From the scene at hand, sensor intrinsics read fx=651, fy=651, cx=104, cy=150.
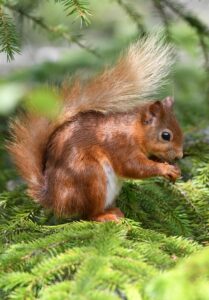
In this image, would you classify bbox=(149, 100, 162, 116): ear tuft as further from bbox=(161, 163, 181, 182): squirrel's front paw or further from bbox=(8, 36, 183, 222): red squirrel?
bbox=(161, 163, 181, 182): squirrel's front paw

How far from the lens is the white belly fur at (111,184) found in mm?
2123

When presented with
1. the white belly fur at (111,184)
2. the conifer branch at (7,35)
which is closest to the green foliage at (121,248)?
the white belly fur at (111,184)

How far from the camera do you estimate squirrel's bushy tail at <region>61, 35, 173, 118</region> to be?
215cm

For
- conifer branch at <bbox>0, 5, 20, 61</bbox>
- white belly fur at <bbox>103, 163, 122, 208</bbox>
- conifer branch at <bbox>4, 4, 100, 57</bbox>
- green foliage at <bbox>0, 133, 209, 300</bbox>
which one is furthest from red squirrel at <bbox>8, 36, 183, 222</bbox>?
conifer branch at <bbox>4, 4, 100, 57</bbox>

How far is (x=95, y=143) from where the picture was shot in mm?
2145

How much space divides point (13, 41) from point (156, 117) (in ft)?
1.87

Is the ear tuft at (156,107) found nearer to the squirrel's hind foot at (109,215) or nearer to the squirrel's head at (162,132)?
the squirrel's head at (162,132)

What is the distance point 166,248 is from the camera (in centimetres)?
175

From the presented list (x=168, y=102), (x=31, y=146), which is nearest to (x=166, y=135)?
(x=168, y=102)

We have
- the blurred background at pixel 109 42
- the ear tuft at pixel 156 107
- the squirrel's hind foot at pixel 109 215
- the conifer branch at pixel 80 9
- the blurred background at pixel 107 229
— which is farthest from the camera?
the blurred background at pixel 109 42

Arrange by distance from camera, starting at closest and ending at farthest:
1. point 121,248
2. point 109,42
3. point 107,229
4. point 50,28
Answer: point 121,248 < point 107,229 < point 50,28 < point 109,42

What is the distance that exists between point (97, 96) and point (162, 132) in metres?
0.28

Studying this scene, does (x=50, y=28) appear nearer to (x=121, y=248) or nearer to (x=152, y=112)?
(x=152, y=112)

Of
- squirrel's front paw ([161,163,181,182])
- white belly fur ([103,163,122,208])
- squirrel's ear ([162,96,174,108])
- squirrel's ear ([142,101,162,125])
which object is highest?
squirrel's ear ([162,96,174,108])
